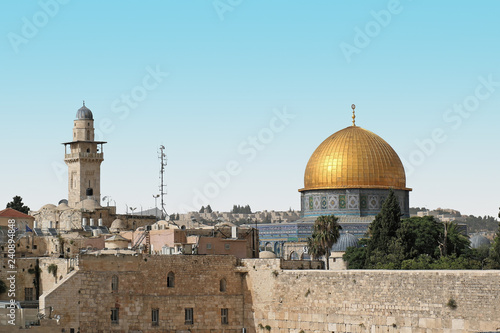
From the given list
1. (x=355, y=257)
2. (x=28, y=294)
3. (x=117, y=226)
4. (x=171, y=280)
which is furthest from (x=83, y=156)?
(x=171, y=280)

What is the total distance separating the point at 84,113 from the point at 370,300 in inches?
1148

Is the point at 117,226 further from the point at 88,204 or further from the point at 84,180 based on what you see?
the point at 84,180

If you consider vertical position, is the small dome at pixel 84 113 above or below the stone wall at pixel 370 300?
above

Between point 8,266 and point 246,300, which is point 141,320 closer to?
point 246,300

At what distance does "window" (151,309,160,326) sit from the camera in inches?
1287

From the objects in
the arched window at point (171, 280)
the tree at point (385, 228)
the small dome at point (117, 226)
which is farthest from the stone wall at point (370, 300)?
the small dome at point (117, 226)

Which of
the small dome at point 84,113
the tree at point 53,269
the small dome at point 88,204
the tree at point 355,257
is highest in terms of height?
the small dome at point 84,113

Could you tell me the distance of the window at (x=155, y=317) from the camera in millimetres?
32688

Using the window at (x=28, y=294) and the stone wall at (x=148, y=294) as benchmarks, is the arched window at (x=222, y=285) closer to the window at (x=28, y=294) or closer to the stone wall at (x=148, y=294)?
the stone wall at (x=148, y=294)

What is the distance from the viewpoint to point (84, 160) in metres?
55.2

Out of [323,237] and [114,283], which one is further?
[323,237]

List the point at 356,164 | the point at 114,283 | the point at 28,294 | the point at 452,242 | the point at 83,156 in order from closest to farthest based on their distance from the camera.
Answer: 1. the point at 114,283
2. the point at 28,294
3. the point at 452,242
4. the point at 356,164
5. the point at 83,156

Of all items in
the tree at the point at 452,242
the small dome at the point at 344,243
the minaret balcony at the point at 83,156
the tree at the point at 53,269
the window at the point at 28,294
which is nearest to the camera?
the tree at the point at 53,269

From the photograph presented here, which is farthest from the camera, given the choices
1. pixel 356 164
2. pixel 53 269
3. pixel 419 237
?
pixel 356 164
